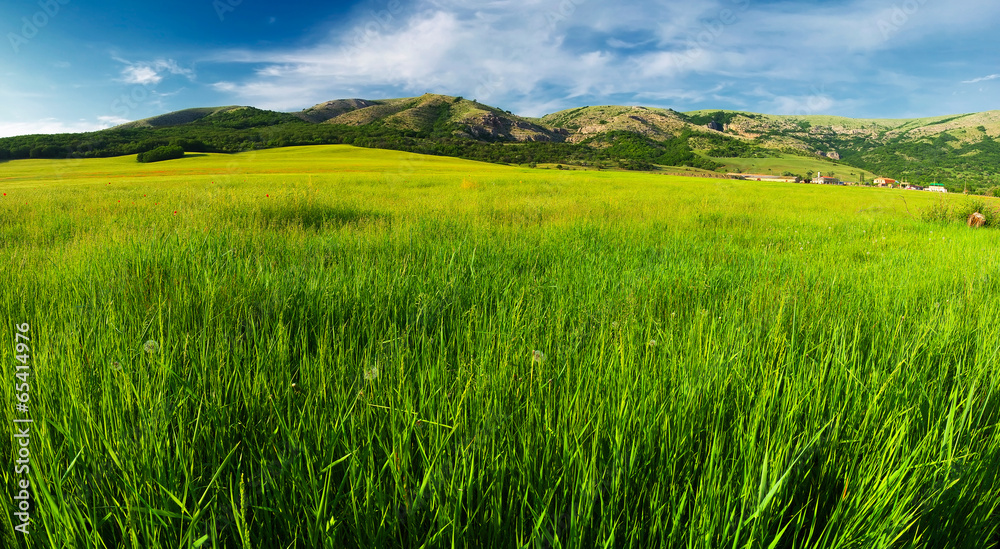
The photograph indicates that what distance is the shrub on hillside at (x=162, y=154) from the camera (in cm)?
6544

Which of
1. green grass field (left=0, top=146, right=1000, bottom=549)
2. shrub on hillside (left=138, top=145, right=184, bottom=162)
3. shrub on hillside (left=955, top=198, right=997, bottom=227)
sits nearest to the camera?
green grass field (left=0, top=146, right=1000, bottom=549)

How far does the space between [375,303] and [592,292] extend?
1653 mm

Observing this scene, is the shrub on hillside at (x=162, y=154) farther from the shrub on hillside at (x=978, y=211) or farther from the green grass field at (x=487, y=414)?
the shrub on hillside at (x=978, y=211)

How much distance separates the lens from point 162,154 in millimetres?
67125

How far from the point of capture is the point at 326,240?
5125mm

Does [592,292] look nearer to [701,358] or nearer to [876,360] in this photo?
[701,358]

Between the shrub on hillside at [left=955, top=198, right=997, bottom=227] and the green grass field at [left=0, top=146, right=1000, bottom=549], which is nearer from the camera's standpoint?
the green grass field at [left=0, top=146, right=1000, bottom=549]

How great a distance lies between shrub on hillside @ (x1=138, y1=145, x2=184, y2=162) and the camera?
6544 centimetres

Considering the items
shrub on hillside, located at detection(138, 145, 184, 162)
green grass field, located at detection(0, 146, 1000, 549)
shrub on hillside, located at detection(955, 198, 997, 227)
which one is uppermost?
shrub on hillside, located at detection(138, 145, 184, 162)

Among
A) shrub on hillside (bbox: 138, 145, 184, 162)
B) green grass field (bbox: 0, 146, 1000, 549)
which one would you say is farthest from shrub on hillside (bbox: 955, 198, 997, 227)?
shrub on hillside (bbox: 138, 145, 184, 162)

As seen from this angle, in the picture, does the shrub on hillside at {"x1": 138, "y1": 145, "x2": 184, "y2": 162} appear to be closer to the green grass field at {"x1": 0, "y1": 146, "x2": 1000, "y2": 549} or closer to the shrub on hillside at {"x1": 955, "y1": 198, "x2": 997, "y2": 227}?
the green grass field at {"x1": 0, "y1": 146, "x2": 1000, "y2": 549}

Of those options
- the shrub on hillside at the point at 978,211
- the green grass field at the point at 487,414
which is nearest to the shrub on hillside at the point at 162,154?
the green grass field at the point at 487,414

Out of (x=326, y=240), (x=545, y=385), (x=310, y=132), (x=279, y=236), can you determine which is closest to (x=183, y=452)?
(x=545, y=385)

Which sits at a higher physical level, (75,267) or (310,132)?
(310,132)
